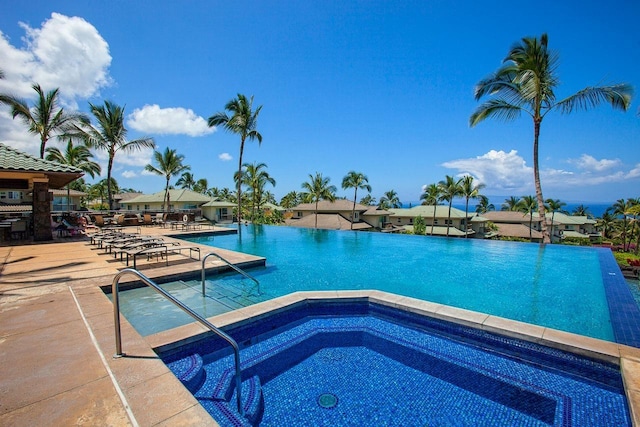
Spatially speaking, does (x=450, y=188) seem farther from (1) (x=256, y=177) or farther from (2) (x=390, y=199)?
(2) (x=390, y=199)

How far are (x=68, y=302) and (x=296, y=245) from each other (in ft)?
35.8

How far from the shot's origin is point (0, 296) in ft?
16.4

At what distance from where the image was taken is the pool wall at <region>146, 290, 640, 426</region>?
3758 mm

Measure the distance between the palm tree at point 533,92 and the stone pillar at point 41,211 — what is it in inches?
766

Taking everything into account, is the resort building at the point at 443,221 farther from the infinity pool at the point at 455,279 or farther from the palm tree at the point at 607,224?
the palm tree at the point at 607,224

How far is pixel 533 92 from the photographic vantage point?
13.2 m

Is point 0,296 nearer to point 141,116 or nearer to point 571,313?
point 571,313

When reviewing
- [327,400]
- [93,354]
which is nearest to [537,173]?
[327,400]

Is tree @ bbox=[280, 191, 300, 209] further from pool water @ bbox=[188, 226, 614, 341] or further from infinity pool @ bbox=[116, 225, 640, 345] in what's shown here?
infinity pool @ bbox=[116, 225, 640, 345]

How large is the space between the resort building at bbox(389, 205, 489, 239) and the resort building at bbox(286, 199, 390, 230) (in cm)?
284

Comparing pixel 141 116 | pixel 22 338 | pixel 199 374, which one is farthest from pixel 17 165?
pixel 141 116

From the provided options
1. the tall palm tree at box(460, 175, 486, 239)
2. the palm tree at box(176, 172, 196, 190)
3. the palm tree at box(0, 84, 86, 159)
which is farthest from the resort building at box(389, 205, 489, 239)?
the palm tree at box(176, 172, 196, 190)

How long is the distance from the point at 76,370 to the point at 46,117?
23.0 m

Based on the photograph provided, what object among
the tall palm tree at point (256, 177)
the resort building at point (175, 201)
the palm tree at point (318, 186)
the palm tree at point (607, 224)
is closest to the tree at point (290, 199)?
the tall palm tree at point (256, 177)
